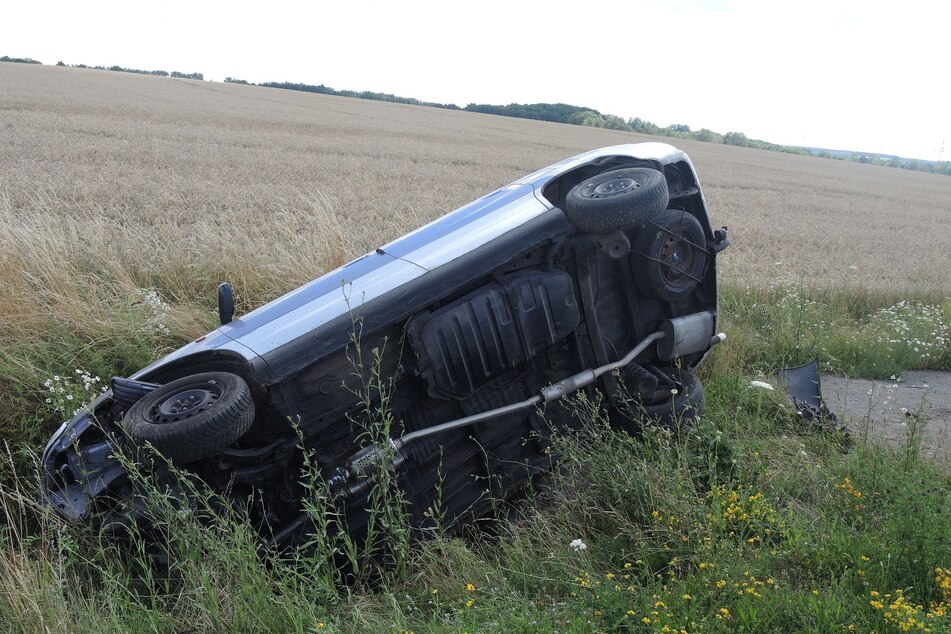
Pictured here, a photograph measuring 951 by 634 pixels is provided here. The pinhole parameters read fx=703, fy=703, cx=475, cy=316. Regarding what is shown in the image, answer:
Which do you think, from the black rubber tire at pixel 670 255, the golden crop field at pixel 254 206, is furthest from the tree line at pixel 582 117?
the black rubber tire at pixel 670 255

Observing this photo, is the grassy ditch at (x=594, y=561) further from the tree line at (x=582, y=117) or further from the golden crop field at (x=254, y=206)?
the tree line at (x=582, y=117)

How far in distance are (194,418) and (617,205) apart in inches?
84.4

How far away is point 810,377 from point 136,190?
9.02 meters

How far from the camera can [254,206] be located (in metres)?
9.89

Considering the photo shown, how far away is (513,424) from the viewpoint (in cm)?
356

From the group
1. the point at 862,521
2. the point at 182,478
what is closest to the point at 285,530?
the point at 182,478

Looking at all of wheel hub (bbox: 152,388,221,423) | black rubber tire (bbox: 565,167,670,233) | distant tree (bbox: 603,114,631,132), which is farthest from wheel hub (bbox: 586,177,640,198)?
distant tree (bbox: 603,114,631,132)

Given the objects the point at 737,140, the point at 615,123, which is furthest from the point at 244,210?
the point at 737,140

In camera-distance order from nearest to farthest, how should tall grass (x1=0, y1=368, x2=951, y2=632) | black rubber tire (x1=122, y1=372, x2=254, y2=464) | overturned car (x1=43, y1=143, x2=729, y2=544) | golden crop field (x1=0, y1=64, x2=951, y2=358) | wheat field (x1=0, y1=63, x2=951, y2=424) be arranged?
tall grass (x1=0, y1=368, x2=951, y2=632) < black rubber tire (x1=122, y1=372, x2=254, y2=464) < overturned car (x1=43, y1=143, x2=729, y2=544) < wheat field (x1=0, y1=63, x2=951, y2=424) < golden crop field (x1=0, y1=64, x2=951, y2=358)

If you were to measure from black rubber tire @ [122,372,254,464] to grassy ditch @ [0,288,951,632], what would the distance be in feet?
0.64

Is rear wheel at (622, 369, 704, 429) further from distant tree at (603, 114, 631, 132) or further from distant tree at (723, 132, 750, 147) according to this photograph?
distant tree at (723, 132, 750, 147)

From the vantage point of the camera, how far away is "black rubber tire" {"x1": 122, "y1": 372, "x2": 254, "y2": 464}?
266 centimetres

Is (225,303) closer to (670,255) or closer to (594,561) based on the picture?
(594,561)

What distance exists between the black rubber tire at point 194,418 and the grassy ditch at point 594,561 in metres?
0.19
